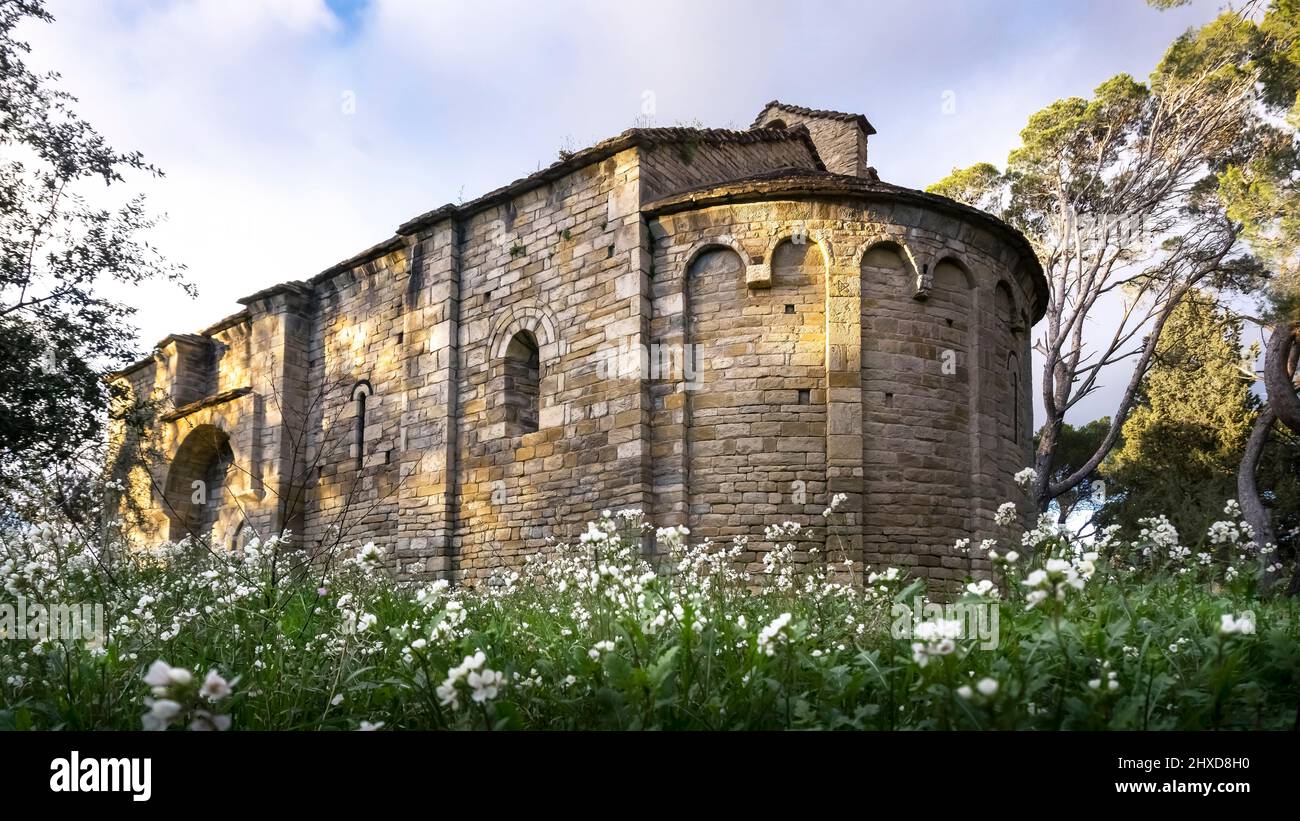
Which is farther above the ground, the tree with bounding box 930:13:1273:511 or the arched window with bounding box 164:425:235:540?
the tree with bounding box 930:13:1273:511

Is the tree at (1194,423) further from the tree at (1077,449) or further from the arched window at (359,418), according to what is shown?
the arched window at (359,418)

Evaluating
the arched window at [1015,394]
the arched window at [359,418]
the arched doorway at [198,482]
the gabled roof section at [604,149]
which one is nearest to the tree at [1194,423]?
the arched window at [1015,394]

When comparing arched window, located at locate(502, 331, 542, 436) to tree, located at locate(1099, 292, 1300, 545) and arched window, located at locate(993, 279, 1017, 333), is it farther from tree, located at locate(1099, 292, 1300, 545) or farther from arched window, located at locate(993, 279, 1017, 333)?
tree, located at locate(1099, 292, 1300, 545)

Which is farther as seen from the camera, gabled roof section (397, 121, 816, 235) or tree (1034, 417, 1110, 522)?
tree (1034, 417, 1110, 522)

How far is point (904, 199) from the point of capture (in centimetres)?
1051

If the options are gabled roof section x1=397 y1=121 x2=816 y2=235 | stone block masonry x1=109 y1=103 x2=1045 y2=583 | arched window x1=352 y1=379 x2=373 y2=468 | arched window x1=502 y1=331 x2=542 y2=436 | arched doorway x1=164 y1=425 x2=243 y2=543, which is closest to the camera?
stone block masonry x1=109 y1=103 x2=1045 y2=583

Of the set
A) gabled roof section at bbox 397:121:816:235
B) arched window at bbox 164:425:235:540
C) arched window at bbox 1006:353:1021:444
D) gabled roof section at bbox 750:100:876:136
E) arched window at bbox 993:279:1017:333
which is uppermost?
gabled roof section at bbox 750:100:876:136

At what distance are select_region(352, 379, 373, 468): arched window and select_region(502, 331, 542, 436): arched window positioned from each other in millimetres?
3268

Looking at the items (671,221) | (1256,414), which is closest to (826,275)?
(671,221)

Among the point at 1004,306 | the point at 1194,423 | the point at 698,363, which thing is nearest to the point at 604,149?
the point at 698,363

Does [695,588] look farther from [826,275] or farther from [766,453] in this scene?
[826,275]

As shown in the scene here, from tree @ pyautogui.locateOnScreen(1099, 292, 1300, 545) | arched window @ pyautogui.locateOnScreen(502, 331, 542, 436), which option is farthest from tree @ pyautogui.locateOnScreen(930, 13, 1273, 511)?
arched window @ pyautogui.locateOnScreen(502, 331, 542, 436)

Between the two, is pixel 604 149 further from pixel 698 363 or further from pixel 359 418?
pixel 359 418

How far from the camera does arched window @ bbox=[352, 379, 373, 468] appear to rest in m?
13.9
